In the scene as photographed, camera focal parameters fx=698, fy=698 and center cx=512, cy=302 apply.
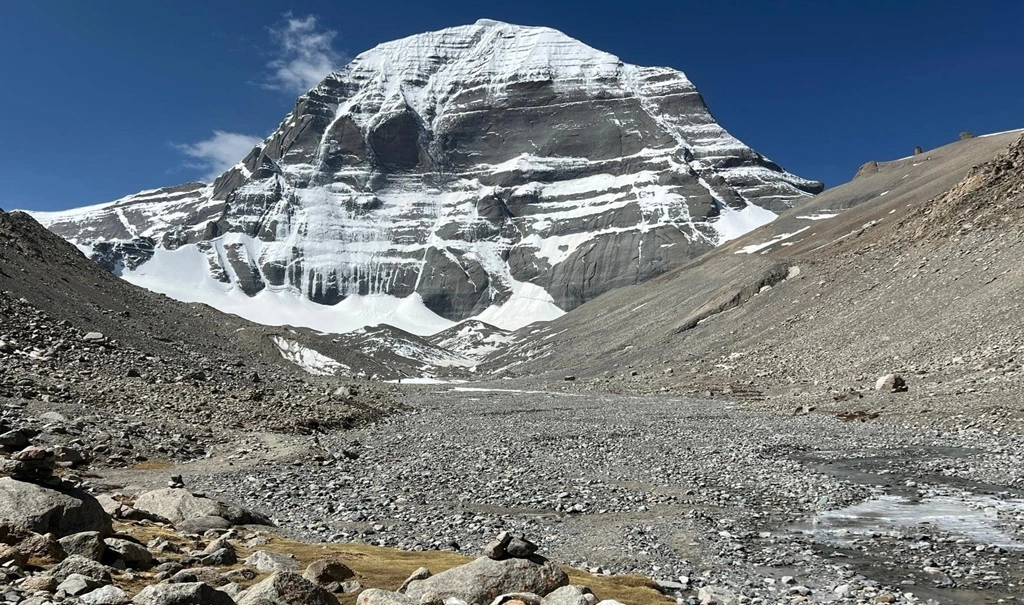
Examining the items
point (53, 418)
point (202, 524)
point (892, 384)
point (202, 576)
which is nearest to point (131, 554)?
point (202, 576)

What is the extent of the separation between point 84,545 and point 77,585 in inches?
71.4

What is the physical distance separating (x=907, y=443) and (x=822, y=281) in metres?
60.6

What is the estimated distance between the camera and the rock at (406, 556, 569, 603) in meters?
9.25

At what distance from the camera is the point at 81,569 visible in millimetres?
8258

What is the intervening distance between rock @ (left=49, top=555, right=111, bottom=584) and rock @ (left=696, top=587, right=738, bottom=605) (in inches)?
338

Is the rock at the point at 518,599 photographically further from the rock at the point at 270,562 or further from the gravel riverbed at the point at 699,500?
the gravel riverbed at the point at 699,500

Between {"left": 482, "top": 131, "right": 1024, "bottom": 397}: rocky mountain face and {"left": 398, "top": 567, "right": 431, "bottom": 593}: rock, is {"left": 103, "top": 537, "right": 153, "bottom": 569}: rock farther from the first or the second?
{"left": 482, "top": 131, "right": 1024, "bottom": 397}: rocky mountain face

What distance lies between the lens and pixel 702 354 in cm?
8369

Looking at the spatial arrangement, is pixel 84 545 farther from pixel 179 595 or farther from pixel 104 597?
pixel 179 595

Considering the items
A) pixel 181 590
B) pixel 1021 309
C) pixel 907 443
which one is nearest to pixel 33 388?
pixel 181 590

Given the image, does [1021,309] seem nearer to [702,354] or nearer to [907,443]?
[907,443]

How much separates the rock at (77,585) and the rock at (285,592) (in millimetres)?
1669

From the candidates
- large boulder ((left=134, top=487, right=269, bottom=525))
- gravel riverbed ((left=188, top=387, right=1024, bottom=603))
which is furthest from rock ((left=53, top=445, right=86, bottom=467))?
large boulder ((left=134, top=487, right=269, bottom=525))

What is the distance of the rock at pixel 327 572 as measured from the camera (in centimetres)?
963
